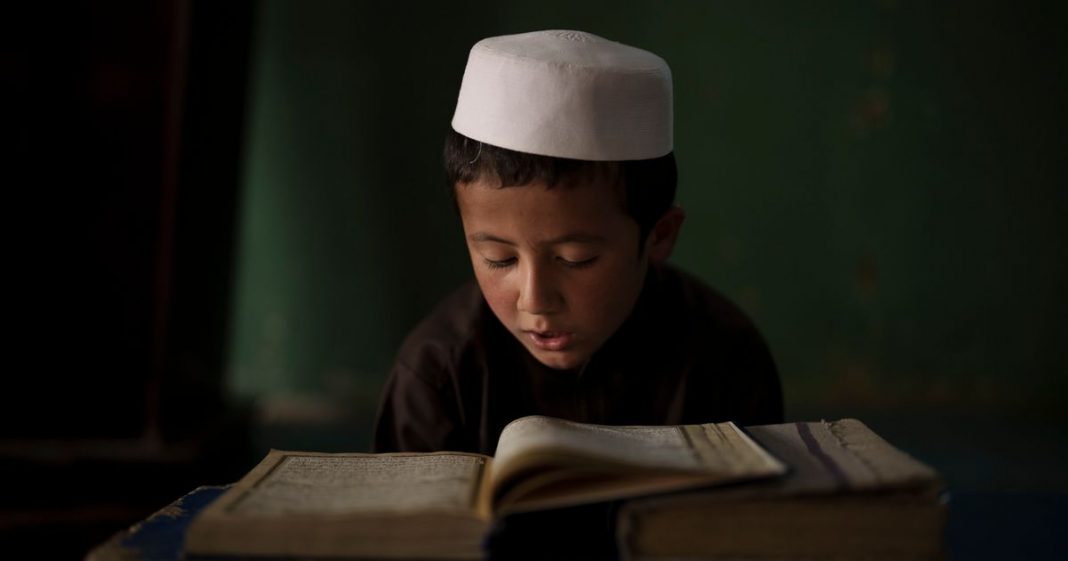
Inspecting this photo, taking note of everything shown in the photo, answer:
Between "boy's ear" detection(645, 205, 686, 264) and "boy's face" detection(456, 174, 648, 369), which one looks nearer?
"boy's face" detection(456, 174, 648, 369)

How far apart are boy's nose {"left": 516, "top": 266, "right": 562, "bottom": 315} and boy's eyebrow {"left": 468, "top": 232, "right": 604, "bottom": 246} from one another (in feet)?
0.11

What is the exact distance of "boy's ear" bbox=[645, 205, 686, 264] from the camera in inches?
54.6

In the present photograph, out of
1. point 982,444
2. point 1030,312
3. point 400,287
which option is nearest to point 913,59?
point 1030,312

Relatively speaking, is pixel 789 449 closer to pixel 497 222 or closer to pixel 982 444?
pixel 497 222

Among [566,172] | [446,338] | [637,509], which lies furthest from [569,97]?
[637,509]

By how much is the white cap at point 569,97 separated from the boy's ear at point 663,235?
15cm

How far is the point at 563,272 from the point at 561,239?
4 cm

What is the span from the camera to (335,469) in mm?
957

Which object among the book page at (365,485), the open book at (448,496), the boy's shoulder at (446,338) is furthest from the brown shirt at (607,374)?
the open book at (448,496)

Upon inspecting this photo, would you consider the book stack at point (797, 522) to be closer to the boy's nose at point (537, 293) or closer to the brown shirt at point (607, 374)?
the boy's nose at point (537, 293)

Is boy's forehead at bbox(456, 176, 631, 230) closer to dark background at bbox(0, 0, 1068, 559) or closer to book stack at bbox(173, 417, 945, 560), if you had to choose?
book stack at bbox(173, 417, 945, 560)

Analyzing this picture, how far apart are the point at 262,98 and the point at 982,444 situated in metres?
2.05

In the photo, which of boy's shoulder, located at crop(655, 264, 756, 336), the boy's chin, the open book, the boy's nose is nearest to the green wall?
boy's shoulder, located at crop(655, 264, 756, 336)

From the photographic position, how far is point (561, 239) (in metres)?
1.17
